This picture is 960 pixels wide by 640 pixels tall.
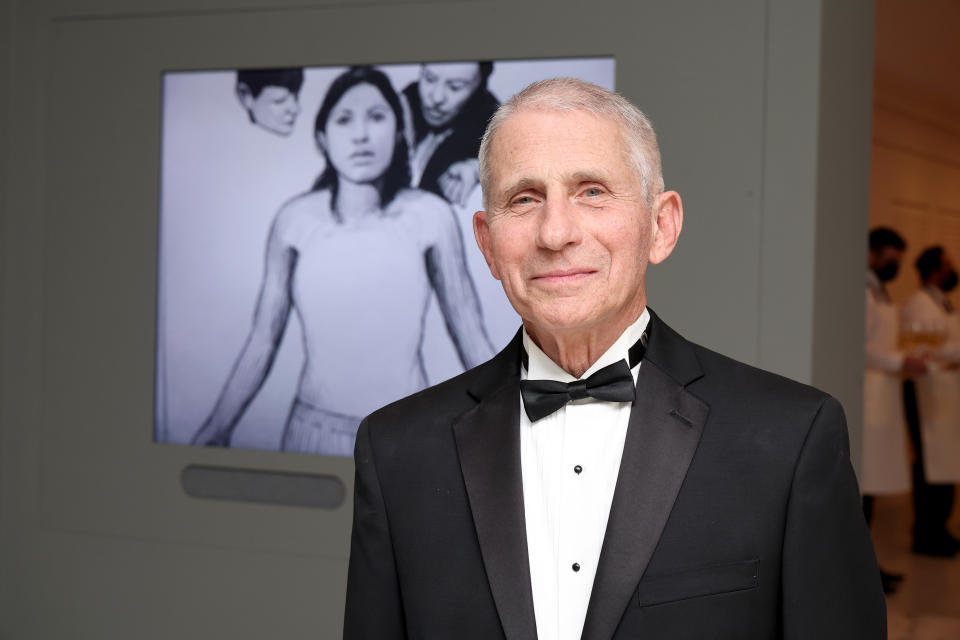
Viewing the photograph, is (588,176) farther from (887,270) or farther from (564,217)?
(887,270)

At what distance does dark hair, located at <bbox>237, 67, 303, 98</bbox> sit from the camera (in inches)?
126

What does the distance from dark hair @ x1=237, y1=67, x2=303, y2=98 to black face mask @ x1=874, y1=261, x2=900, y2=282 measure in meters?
4.21

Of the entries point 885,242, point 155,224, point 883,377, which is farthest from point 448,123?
point 883,377

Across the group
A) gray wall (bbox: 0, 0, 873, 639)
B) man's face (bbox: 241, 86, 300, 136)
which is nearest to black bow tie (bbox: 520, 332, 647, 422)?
gray wall (bbox: 0, 0, 873, 639)

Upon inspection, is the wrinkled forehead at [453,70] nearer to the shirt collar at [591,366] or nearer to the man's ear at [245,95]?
the man's ear at [245,95]

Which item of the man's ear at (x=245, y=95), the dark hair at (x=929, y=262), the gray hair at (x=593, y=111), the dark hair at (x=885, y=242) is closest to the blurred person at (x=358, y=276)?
the man's ear at (x=245, y=95)

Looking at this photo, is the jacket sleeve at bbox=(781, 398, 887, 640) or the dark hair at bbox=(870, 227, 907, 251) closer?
the jacket sleeve at bbox=(781, 398, 887, 640)

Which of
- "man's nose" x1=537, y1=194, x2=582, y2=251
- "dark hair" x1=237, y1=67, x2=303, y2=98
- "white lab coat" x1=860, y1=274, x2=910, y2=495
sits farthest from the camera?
"white lab coat" x1=860, y1=274, x2=910, y2=495

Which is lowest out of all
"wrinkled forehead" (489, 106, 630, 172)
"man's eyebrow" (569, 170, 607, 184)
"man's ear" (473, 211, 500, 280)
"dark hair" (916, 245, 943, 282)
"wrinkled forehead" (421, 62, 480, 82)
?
"man's ear" (473, 211, 500, 280)

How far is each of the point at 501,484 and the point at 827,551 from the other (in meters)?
0.42

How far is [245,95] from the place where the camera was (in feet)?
10.7

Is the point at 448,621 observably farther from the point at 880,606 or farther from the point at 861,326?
the point at 861,326

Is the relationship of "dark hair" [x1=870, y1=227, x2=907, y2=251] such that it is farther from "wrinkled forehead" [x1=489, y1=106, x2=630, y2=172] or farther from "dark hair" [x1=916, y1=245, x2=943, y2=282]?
"wrinkled forehead" [x1=489, y1=106, x2=630, y2=172]

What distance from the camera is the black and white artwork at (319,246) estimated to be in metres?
3.04
